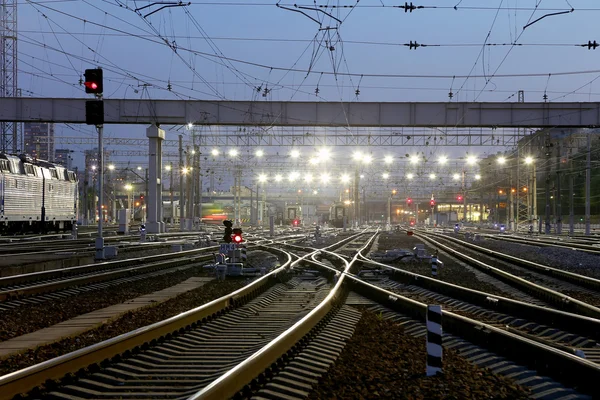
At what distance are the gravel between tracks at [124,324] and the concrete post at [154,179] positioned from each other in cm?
2698

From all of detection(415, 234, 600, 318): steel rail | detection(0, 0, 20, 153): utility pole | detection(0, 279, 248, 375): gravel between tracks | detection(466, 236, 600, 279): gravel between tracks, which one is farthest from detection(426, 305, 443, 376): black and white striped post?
detection(0, 0, 20, 153): utility pole

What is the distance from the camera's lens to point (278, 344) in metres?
7.82

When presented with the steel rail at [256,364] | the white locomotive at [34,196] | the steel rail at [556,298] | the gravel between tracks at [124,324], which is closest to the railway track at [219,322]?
the steel rail at [256,364]

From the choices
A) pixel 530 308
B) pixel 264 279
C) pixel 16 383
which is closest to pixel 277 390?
pixel 16 383

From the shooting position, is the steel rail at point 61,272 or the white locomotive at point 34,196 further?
the white locomotive at point 34,196

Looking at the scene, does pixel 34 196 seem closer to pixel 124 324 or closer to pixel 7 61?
pixel 7 61

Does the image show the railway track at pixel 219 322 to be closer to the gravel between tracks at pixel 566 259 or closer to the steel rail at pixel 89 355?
the steel rail at pixel 89 355

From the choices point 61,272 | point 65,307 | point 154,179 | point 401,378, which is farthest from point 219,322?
point 154,179

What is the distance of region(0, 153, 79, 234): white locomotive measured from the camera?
37469 mm

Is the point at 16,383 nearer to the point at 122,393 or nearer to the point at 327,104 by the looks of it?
the point at 122,393

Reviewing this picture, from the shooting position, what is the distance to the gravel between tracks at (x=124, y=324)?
7.60 m

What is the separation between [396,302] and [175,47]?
19411 millimetres

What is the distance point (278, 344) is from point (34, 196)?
120 feet

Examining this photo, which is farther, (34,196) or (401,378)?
(34,196)
